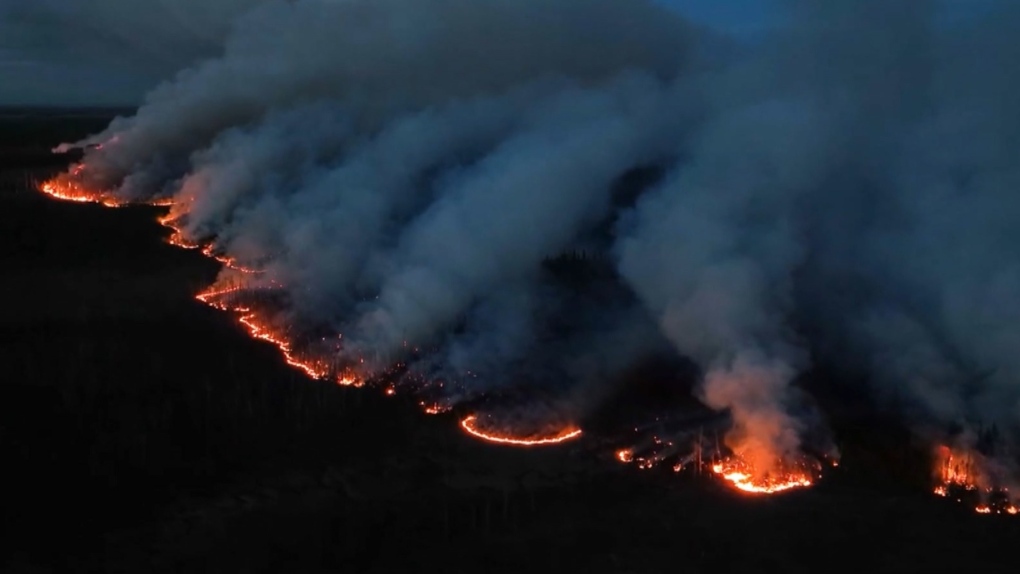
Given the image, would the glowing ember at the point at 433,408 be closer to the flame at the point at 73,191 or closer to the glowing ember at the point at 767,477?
the glowing ember at the point at 767,477

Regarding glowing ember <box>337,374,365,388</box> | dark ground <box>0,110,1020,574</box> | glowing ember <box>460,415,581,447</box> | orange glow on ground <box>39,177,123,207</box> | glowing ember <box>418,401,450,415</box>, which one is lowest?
dark ground <box>0,110,1020,574</box>

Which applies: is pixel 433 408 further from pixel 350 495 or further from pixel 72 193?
pixel 72 193

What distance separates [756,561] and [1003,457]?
3015 millimetres

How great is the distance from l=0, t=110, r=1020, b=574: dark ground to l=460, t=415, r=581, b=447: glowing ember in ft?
Result: 0.57

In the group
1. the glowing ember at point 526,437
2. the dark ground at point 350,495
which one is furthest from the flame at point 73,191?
the glowing ember at point 526,437

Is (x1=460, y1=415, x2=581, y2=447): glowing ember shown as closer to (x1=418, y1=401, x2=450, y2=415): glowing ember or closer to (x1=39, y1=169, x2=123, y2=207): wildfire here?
(x1=418, y1=401, x2=450, y2=415): glowing ember

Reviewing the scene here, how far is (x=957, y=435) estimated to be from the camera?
28.6 ft

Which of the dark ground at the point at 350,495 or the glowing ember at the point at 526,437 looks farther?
the glowing ember at the point at 526,437

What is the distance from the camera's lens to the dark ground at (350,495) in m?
6.68

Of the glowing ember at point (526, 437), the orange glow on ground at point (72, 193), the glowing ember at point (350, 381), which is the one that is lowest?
the glowing ember at point (526, 437)

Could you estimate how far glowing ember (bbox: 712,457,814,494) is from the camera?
7853 millimetres

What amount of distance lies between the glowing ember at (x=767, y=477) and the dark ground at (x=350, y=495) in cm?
15

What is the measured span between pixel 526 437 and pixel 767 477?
2.16m

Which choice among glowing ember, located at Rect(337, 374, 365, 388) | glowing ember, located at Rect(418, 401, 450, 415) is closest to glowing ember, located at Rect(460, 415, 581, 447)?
glowing ember, located at Rect(418, 401, 450, 415)
